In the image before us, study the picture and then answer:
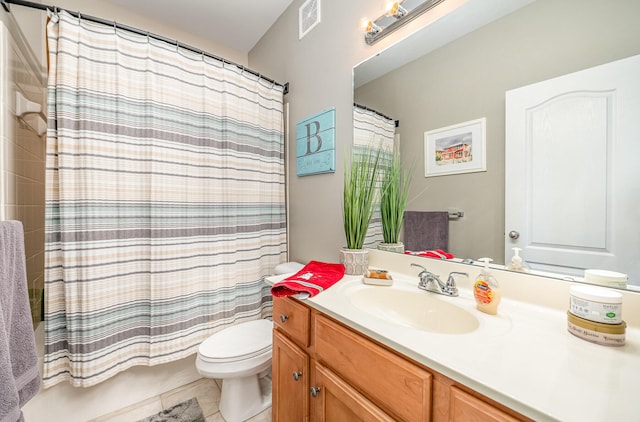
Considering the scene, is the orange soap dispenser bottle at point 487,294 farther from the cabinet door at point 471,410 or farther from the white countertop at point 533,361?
the cabinet door at point 471,410

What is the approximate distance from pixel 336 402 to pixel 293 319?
12.5 inches

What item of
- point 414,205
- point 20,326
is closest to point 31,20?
point 20,326

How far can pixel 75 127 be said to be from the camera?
1190 millimetres

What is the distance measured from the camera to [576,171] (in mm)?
745

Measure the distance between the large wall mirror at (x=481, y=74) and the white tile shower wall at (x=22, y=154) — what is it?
1621 millimetres

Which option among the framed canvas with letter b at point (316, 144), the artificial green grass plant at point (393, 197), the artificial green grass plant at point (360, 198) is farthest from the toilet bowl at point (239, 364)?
the framed canvas with letter b at point (316, 144)

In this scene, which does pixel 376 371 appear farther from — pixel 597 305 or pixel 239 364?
pixel 239 364

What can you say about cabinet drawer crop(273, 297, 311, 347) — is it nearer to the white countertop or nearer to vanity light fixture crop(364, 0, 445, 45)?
the white countertop

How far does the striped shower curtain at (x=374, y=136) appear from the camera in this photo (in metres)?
1.25

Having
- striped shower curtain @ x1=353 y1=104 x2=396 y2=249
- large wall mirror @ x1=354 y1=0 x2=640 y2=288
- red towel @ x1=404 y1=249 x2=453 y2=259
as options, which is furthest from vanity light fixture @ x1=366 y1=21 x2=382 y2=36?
red towel @ x1=404 y1=249 x2=453 y2=259

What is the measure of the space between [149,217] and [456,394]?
152cm

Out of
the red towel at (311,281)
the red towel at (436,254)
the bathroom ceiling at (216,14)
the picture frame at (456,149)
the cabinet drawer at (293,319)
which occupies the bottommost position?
the cabinet drawer at (293,319)

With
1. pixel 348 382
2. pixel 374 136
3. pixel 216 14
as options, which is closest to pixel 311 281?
pixel 348 382

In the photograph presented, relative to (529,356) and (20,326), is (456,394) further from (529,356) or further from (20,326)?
(20,326)
